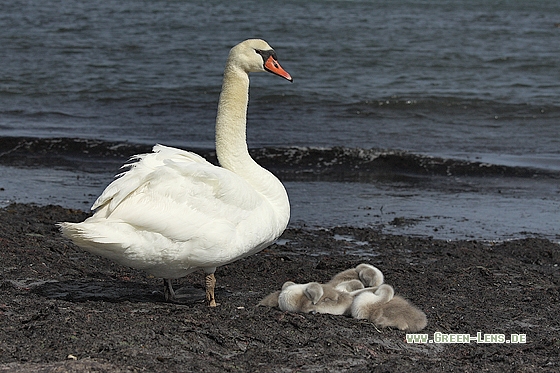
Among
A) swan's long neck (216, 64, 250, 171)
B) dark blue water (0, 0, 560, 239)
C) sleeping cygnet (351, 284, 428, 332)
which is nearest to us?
sleeping cygnet (351, 284, 428, 332)

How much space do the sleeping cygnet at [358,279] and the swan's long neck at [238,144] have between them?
660 mm

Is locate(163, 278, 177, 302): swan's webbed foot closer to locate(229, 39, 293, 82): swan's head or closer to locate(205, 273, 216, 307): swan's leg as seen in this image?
locate(205, 273, 216, 307): swan's leg

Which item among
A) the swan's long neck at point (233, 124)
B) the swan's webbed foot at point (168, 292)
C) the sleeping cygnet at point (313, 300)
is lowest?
the swan's webbed foot at point (168, 292)

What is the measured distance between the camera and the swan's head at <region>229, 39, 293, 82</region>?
6.31 meters

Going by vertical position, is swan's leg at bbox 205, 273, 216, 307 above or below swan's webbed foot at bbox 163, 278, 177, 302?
above

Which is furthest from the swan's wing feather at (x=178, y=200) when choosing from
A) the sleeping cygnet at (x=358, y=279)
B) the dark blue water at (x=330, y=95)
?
the dark blue water at (x=330, y=95)

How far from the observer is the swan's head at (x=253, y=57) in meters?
6.31

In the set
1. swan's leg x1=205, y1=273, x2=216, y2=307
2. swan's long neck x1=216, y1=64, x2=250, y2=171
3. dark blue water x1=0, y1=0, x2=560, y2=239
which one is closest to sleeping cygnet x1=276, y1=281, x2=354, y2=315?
swan's leg x1=205, y1=273, x2=216, y2=307

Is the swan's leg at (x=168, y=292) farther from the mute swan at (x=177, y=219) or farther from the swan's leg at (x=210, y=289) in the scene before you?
the swan's leg at (x=210, y=289)

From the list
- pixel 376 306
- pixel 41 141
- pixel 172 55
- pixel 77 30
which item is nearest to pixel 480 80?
pixel 172 55

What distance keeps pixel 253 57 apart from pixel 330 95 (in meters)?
14.3

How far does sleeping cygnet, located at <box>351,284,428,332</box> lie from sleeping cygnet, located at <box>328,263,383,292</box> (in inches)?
17.4

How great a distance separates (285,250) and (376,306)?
275 centimetres

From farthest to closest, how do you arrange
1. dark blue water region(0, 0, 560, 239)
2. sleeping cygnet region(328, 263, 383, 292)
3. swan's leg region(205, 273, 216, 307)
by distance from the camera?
dark blue water region(0, 0, 560, 239) → sleeping cygnet region(328, 263, 383, 292) → swan's leg region(205, 273, 216, 307)
